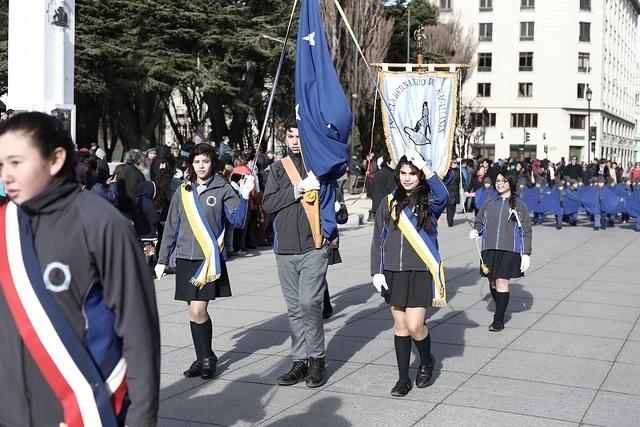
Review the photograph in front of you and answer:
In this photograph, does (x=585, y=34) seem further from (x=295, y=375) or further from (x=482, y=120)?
(x=295, y=375)

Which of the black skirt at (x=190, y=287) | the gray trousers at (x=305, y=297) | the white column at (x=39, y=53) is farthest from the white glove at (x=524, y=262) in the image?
the white column at (x=39, y=53)

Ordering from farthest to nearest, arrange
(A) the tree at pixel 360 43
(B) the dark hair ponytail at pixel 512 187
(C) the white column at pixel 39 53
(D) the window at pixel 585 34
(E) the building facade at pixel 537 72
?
1. (D) the window at pixel 585 34
2. (E) the building facade at pixel 537 72
3. (A) the tree at pixel 360 43
4. (C) the white column at pixel 39 53
5. (B) the dark hair ponytail at pixel 512 187

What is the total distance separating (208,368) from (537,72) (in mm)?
75441

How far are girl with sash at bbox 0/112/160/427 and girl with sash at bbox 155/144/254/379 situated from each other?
383cm

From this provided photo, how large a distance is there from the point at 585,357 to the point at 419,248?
2.20m

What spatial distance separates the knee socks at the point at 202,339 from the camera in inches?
257

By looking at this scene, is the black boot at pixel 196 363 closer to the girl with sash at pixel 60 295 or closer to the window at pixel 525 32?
the girl with sash at pixel 60 295

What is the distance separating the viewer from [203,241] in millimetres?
6594

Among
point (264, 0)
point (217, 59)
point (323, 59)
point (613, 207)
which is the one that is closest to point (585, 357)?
point (323, 59)

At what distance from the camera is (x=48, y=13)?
15.4 m

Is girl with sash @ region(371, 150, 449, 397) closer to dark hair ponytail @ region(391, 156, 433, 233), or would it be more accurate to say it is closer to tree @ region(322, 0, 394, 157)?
dark hair ponytail @ region(391, 156, 433, 233)

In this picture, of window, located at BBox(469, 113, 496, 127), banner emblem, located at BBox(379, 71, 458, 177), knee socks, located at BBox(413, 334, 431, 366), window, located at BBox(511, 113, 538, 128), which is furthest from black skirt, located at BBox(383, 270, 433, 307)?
window, located at BBox(511, 113, 538, 128)

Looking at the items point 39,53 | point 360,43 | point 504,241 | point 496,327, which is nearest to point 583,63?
point 360,43

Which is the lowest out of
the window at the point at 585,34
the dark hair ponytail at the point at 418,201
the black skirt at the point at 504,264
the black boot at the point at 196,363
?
the black boot at the point at 196,363
